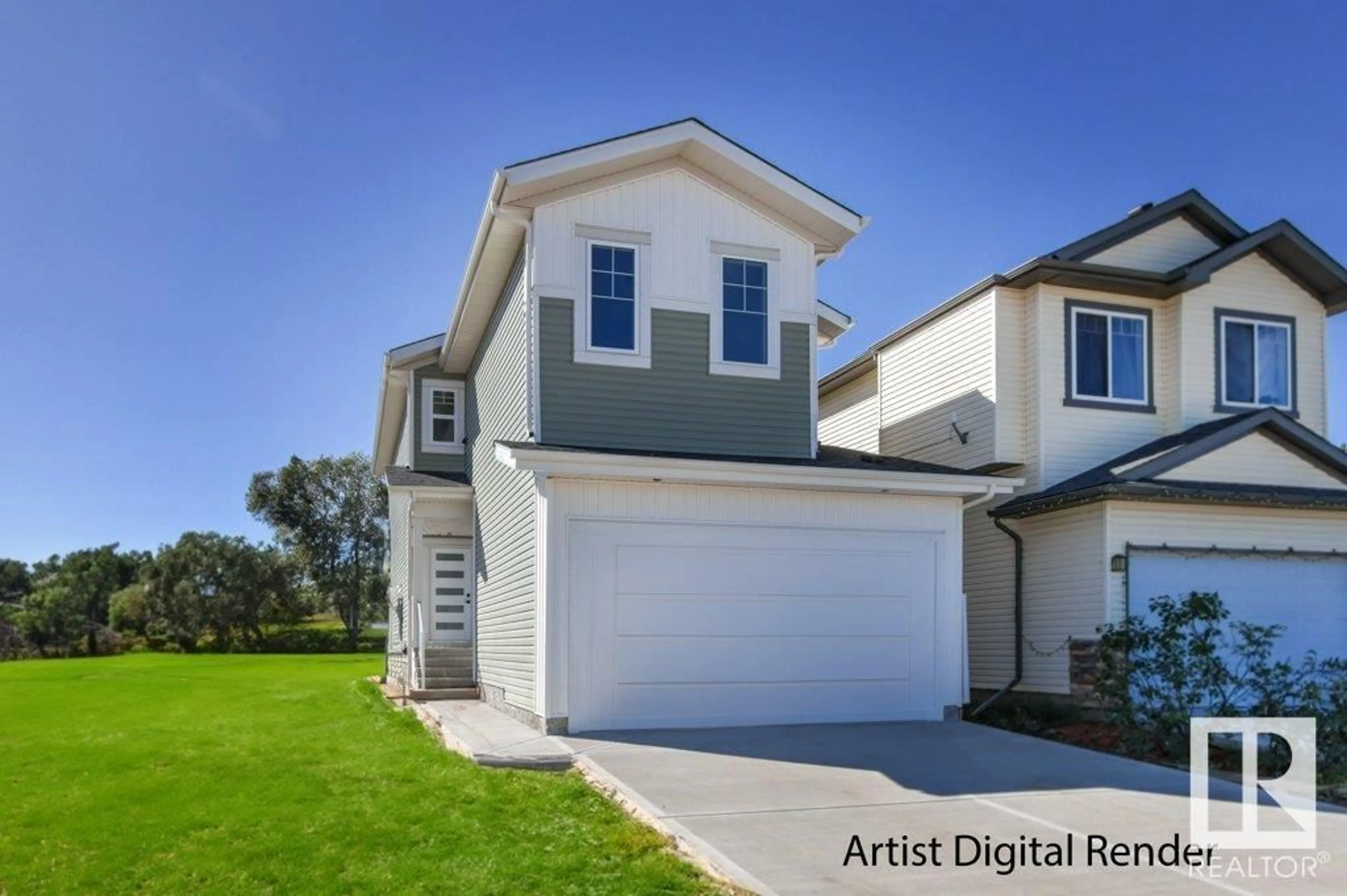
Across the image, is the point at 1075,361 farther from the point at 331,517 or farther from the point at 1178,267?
the point at 331,517

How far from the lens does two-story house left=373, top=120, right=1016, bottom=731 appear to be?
11.7 m

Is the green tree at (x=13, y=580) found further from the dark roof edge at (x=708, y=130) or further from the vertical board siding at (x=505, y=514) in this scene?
the dark roof edge at (x=708, y=130)

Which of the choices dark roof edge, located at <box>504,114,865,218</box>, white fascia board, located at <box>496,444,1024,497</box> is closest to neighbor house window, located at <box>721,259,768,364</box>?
dark roof edge, located at <box>504,114,865,218</box>

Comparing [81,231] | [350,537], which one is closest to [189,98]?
[81,231]

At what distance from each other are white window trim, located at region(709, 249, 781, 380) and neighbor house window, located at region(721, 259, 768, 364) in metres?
0.02

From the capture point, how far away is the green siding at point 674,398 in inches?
500

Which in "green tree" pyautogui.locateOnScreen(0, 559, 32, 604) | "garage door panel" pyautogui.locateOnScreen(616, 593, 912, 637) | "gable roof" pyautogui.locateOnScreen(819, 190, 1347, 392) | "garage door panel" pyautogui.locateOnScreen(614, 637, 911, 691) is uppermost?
"gable roof" pyautogui.locateOnScreen(819, 190, 1347, 392)

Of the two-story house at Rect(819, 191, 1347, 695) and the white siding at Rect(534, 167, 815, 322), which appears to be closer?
the white siding at Rect(534, 167, 815, 322)

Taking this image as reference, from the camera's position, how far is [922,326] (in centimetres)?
1761

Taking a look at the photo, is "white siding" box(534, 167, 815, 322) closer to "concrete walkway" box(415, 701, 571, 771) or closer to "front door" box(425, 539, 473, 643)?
"concrete walkway" box(415, 701, 571, 771)

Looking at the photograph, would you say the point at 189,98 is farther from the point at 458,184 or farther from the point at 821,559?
the point at 821,559

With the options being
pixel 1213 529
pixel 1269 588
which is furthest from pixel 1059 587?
pixel 1269 588

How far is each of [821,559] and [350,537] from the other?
132 feet

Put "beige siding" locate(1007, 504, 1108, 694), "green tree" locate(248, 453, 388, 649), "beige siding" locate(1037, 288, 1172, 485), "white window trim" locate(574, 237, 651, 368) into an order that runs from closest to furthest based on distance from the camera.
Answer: "white window trim" locate(574, 237, 651, 368) → "beige siding" locate(1007, 504, 1108, 694) → "beige siding" locate(1037, 288, 1172, 485) → "green tree" locate(248, 453, 388, 649)
